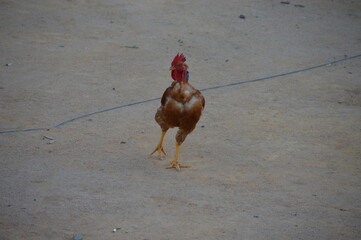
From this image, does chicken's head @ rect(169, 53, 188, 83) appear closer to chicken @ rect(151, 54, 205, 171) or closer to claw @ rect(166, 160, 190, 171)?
chicken @ rect(151, 54, 205, 171)

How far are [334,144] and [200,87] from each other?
276cm

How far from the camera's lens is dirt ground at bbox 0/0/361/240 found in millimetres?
5359

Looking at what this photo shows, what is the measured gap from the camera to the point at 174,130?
783cm

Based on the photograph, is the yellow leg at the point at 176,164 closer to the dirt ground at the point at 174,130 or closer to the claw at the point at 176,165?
the claw at the point at 176,165

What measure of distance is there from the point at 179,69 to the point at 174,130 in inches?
71.0

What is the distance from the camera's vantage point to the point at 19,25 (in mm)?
11609

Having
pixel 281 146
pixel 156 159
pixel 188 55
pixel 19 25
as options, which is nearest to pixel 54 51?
pixel 19 25

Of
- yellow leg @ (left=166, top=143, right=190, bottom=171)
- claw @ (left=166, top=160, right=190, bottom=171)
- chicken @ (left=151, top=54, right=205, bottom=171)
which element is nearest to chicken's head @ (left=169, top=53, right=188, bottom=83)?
chicken @ (left=151, top=54, right=205, bottom=171)

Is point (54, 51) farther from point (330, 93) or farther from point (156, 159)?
point (330, 93)

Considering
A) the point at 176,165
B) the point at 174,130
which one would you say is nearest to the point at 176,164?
the point at 176,165

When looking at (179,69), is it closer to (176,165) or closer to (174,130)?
(176,165)

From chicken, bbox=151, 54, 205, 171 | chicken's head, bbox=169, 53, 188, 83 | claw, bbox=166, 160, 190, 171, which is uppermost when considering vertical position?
chicken's head, bbox=169, 53, 188, 83

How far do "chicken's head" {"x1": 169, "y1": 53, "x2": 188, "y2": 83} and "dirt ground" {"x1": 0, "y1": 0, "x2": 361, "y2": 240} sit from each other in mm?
1170

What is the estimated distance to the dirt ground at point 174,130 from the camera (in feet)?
17.6
